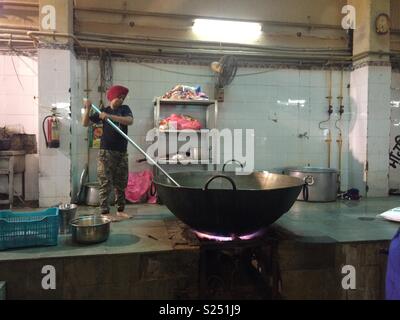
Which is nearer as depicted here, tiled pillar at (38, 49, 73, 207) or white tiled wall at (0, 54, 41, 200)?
tiled pillar at (38, 49, 73, 207)

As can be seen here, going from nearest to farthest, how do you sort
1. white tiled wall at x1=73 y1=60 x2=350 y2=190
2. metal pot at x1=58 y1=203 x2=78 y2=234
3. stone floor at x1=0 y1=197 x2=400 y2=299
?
stone floor at x1=0 y1=197 x2=400 y2=299
metal pot at x1=58 y1=203 x2=78 y2=234
white tiled wall at x1=73 y1=60 x2=350 y2=190

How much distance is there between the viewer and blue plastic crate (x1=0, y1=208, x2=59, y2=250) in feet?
8.66

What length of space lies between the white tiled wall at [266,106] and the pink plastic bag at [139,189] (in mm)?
258

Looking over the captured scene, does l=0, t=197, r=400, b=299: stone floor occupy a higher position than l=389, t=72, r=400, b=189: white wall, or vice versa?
l=389, t=72, r=400, b=189: white wall

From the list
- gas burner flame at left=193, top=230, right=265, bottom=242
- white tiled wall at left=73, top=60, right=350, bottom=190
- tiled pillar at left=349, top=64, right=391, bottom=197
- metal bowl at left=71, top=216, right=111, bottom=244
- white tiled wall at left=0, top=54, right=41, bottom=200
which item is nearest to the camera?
gas burner flame at left=193, top=230, right=265, bottom=242

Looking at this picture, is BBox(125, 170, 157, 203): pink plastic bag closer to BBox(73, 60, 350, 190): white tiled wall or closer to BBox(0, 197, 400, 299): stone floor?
BBox(73, 60, 350, 190): white tiled wall

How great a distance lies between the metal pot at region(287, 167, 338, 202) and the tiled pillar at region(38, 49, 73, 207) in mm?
3163

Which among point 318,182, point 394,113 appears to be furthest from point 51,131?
point 394,113

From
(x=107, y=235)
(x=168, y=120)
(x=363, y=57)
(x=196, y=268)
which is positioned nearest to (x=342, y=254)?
(x=196, y=268)

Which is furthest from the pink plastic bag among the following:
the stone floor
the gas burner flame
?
the gas burner flame

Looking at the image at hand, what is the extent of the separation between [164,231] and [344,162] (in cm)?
371

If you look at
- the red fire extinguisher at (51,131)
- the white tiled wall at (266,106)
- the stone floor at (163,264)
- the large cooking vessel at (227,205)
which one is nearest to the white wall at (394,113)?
the white tiled wall at (266,106)

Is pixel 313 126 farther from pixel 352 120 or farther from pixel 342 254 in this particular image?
pixel 342 254

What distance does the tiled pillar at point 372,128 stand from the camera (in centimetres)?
517
